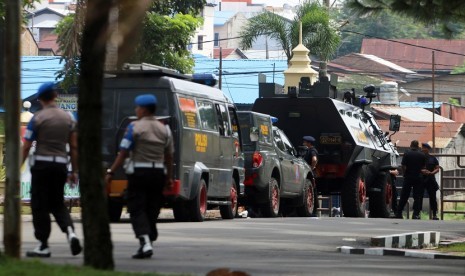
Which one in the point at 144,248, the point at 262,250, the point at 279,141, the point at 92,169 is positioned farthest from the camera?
the point at 279,141

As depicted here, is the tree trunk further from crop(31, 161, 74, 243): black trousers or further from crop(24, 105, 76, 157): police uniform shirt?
crop(24, 105, 76, 157): police uniform shirt

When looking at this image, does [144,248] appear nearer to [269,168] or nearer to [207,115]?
[207,115]

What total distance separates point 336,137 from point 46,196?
50.6 ft

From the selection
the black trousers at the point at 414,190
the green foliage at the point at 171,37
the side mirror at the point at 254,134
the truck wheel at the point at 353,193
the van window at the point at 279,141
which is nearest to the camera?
the side mirror at the point at 254,134

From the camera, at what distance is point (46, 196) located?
42.5 feet

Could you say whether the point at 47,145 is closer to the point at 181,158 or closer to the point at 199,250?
the point at 199,250

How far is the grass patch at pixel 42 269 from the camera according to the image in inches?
383

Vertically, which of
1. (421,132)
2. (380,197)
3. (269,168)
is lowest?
(421,132)

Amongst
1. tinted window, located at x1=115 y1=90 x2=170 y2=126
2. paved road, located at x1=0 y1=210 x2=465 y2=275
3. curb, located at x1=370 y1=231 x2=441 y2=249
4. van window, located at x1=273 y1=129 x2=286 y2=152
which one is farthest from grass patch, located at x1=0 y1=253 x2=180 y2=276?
van window, located at x1=273 y1=129 x2=286 y2=152

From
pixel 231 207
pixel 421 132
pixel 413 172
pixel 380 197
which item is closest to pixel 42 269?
pixel 231 207

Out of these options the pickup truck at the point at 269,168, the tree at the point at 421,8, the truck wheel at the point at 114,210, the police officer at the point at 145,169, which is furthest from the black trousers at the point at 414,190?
the police officer at the point at 145,169

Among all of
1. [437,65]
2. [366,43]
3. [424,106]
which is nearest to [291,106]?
[424,106]

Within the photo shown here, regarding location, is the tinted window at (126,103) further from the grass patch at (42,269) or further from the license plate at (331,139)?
the grass patch at (42,269)

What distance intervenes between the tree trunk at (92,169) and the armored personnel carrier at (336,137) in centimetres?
1773
